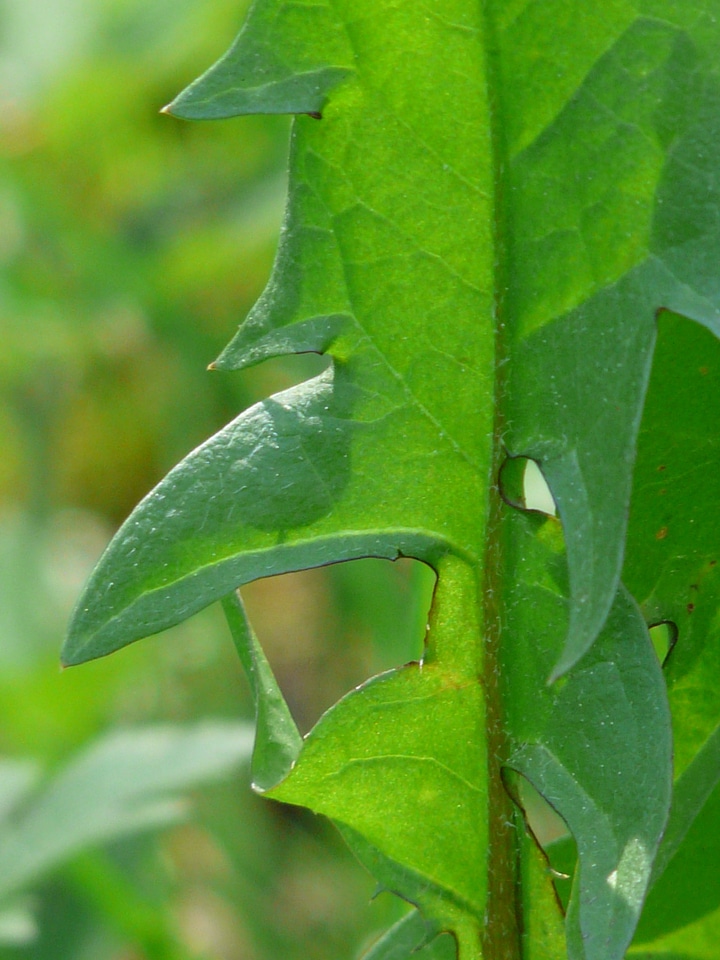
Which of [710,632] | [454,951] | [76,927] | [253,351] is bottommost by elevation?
[76,927]

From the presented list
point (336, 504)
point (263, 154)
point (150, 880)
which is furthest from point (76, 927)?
point (263, 154)

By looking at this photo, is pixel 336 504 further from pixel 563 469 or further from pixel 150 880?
pixel 150 880

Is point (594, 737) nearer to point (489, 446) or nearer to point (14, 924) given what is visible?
point (489, 446)

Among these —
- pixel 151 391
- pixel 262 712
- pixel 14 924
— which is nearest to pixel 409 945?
pixel 262 712

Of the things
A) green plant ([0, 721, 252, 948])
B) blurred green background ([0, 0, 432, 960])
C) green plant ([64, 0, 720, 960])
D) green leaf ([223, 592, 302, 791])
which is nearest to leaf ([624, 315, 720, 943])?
green plant ([64, 0, 720, 960])

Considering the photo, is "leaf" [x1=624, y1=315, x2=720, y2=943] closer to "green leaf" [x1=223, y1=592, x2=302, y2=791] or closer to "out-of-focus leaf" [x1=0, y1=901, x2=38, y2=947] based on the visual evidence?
"green leaf" [x1=223, y1=592, x2=302, y2=791]

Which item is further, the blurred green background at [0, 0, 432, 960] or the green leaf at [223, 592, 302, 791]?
the blurred green background at [0, 0, 432, 960]
